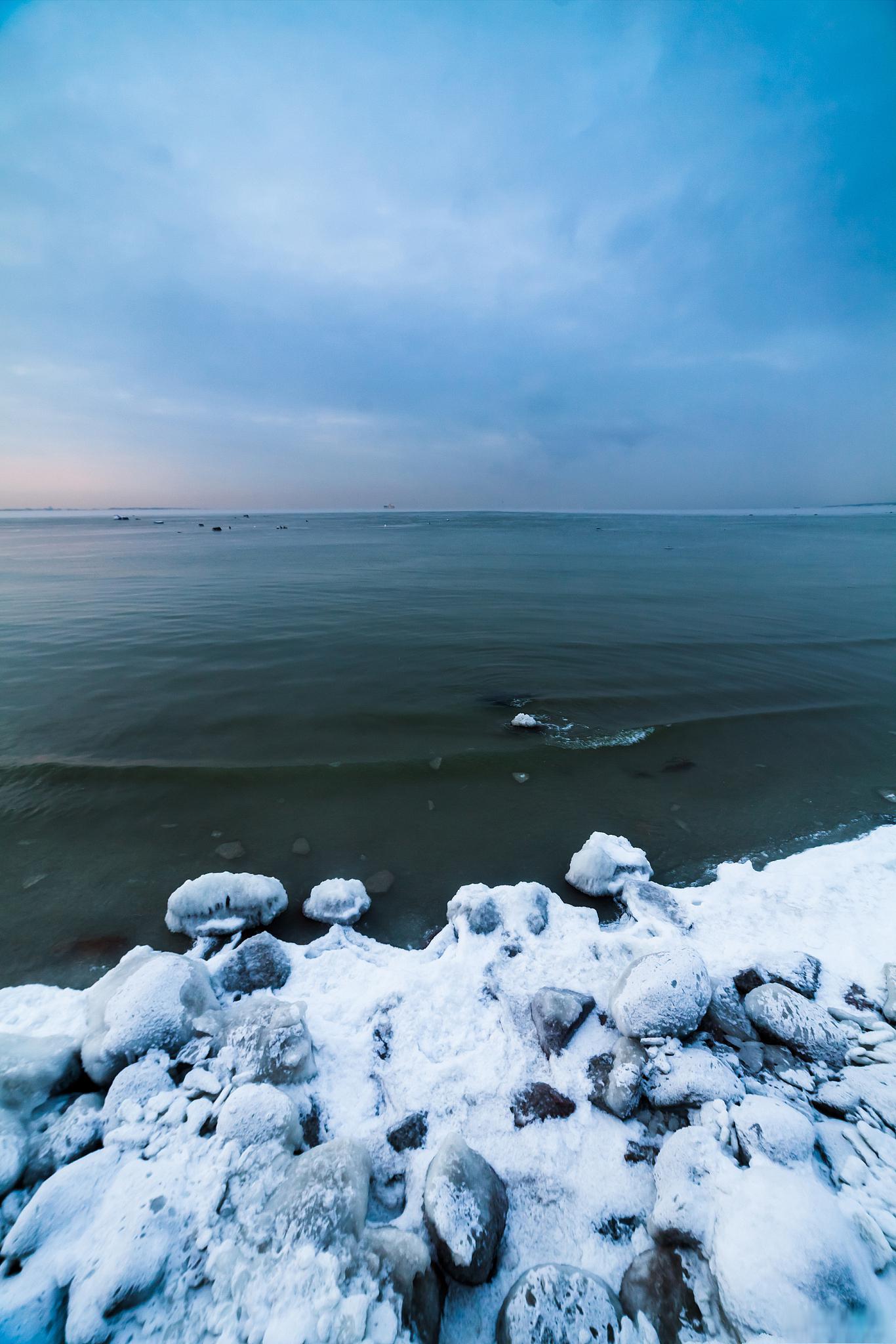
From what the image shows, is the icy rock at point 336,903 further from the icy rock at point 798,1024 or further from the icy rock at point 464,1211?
the icy rock at point 798,1024

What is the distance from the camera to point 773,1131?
8.16ft

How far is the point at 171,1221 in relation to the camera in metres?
2.19

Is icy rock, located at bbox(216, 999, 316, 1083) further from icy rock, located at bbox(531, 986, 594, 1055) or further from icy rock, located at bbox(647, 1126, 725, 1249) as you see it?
icy rock, located at bbox(647, 1126, 725, 1249)

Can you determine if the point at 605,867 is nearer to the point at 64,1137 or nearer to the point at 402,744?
the point at 402,744

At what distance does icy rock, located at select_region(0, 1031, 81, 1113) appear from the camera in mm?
2695

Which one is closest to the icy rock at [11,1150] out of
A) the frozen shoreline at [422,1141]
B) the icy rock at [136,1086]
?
the frozen shoreline at [422,1141]

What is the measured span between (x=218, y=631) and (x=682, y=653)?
12.4m

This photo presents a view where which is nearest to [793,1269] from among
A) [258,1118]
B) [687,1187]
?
[687,1187]

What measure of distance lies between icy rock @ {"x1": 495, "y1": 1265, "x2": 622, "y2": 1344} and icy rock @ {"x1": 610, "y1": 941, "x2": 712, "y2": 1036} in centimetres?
125

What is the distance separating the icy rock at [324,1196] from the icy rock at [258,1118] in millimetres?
149

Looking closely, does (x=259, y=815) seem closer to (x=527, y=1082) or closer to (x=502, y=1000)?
(x=502, y=1000)

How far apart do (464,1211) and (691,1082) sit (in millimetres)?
1428

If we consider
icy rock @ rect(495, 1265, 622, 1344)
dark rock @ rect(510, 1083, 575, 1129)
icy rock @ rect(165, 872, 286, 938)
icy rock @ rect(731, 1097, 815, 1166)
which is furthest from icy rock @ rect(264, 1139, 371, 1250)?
icy rock @ rect(165, 872, 286, 938)

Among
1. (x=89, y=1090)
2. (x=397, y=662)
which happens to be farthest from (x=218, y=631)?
(x=89, y=1090)
